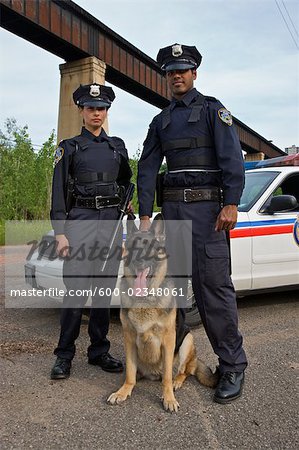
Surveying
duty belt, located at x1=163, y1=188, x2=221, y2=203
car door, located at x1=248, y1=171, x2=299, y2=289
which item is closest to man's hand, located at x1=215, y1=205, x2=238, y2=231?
duty belt, located at x1=163, y1=188, x2=221, y2=203

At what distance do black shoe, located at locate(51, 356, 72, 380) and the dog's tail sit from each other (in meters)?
0.93

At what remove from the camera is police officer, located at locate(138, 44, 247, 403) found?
2764mm

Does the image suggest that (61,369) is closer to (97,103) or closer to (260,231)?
(97,103)

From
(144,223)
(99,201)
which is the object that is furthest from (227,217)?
(99,201)

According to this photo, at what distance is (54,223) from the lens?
3.06 metres

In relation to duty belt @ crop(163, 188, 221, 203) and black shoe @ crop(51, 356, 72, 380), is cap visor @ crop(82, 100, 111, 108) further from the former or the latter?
black shoe @ crop(51, 356, 72, 380)

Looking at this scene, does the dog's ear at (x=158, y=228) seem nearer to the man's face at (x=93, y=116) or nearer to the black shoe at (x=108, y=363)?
the man's face at (x=93, y=116)

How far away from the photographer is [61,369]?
3.10 meters

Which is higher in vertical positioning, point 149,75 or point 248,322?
point 149,75

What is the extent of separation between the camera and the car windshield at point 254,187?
455cm

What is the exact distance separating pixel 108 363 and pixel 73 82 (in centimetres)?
1254

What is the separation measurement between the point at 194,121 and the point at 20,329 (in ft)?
8.87

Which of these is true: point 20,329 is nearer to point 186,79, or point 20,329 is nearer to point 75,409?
point 75,409

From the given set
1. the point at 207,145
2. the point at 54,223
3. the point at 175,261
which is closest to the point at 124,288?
the point at 175,261
